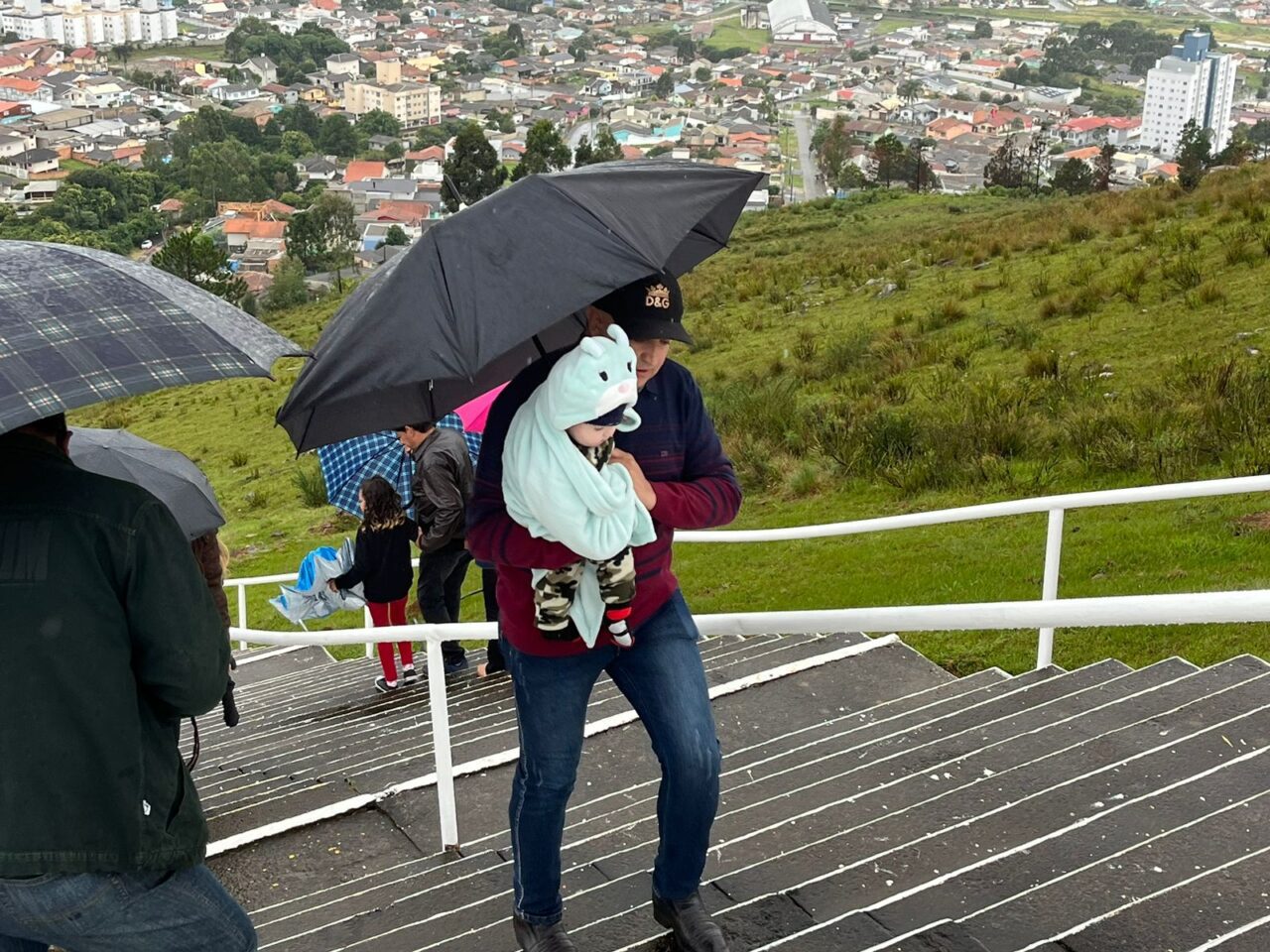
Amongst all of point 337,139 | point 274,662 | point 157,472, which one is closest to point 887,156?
point 274,662

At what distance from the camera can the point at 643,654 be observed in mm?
2621

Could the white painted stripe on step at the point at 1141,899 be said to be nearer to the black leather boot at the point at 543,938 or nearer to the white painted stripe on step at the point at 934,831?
the white painted stripe on step at the point at 934,831

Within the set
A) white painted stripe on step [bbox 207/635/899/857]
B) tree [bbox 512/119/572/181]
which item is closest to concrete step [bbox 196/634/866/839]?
white painted stripe on step [bbox 207/635/899/857]

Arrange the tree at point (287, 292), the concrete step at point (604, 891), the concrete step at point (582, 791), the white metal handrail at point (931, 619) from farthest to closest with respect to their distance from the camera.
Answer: the tree at point (287, 292), the concrete step at point (582, 791), the concrete step at point (604, 891), the white metal handrail at point (931, 619)

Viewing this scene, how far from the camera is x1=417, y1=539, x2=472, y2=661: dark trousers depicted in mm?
5992

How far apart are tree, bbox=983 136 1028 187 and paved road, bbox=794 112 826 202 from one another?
21.5 m

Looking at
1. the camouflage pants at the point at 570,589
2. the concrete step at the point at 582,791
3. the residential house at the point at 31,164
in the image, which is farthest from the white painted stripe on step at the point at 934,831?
the residential house at the point at 31,164

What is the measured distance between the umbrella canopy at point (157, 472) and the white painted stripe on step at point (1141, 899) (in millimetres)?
2575

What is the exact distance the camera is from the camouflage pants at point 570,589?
8.18 feet

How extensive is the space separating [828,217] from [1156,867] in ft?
98.9

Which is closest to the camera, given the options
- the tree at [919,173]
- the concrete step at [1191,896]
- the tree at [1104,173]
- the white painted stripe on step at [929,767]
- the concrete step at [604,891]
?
the concrete step at [1191,896]

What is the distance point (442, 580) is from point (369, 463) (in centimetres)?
63

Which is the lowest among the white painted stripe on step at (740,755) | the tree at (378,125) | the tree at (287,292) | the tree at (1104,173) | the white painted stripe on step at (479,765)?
the tree at (287,292)

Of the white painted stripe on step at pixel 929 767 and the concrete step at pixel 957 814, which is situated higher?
the concrete step at pixel 957 814
